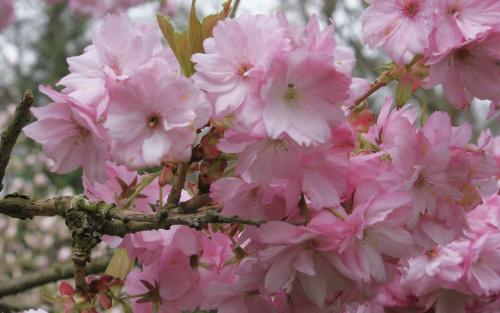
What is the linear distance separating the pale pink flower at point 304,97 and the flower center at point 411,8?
19 cm

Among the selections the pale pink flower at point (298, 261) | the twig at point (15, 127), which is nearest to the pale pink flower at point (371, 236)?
the pale pink flower at point (298, 261)

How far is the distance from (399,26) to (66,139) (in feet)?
1.62

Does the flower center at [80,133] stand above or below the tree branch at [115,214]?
above

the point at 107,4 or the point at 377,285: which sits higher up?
the point at 377,285

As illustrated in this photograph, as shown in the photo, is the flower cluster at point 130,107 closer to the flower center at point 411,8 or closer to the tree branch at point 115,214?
the tree branch at point 115,214

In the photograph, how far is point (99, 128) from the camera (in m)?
0.86

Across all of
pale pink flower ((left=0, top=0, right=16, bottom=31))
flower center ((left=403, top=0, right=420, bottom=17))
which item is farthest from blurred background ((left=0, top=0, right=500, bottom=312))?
flower center ((left=403, top=0, right=420, bottom=17))

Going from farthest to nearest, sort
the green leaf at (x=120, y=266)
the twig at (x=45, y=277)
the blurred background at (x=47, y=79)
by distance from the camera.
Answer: the blurred background at (x=47, y=79) < the twig at (x=45, y=277) < the green leaf at (x=120, y=266)

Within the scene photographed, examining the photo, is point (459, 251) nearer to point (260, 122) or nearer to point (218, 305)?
point (218, 305)

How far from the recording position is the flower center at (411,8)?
0.99m

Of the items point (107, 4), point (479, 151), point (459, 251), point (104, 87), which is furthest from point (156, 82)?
point (107, 4)

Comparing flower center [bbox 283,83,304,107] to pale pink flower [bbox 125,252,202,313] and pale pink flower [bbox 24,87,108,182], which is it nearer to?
pale pink flower [bbox 24,87,108,182]

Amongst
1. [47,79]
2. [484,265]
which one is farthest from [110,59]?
[47,79]

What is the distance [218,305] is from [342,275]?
0.83 feet
